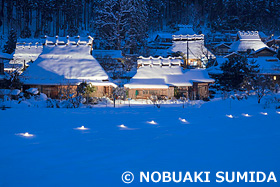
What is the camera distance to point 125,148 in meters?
7.47

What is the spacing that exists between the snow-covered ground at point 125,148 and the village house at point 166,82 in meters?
13.5

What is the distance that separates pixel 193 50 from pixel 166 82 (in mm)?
18589

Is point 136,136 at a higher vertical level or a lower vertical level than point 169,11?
lower

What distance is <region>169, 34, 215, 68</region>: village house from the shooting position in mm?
40594

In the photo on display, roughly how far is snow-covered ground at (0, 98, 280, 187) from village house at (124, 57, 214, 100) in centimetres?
1355

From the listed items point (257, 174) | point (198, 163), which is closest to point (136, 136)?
point (198, 163)

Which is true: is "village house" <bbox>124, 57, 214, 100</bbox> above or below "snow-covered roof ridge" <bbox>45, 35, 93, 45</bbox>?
below

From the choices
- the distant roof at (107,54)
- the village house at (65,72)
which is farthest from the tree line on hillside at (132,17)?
the village house at (65,72)

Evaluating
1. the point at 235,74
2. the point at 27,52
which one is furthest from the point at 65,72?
the point at 235,74

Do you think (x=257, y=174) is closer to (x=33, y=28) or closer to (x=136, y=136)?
(x=136, y=136)

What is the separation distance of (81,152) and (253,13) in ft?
217

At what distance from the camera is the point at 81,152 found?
7102mm

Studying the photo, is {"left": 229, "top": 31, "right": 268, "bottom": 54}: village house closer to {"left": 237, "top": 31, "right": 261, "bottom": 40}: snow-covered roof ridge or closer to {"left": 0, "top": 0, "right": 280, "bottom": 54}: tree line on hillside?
{"left": 237, "top": 31, "right": 261, "bottom": 40}: snow-covered roof ridge

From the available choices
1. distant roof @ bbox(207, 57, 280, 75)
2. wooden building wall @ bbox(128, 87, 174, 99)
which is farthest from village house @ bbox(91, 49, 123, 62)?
wooden building wall @ bbox(128, 87, 174, 99)
